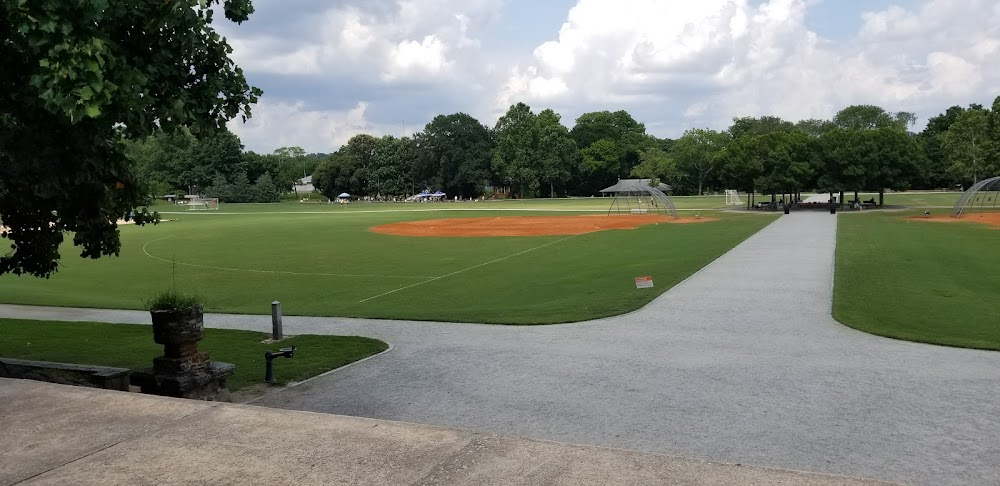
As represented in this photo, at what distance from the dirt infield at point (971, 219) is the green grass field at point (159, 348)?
41.6 metres

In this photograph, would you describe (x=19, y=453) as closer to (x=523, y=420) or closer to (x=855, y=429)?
(x=523, y=420)

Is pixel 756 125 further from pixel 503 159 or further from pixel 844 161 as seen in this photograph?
pixel 844 161

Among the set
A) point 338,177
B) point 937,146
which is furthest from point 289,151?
point 937,146

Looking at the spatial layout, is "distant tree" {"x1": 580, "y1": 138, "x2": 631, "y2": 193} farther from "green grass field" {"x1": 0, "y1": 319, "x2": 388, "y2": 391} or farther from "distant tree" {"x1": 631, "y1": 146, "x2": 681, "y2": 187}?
"green grass field" {"x1": 0, "y1": 319, "x2": 388, "y2": 391}

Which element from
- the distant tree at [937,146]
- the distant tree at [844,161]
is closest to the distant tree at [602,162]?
the distant tree at [937,146]

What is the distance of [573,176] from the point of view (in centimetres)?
13262

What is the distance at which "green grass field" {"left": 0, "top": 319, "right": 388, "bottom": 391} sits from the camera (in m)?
11.2

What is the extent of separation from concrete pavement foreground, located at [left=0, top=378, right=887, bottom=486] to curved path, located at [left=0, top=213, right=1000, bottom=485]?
8.04ft

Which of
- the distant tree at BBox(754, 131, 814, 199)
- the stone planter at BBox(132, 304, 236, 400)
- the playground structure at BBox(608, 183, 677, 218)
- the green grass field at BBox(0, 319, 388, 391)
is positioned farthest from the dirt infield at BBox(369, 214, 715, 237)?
the stone planter at BBox(132, 304, 236, 400)

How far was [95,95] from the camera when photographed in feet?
17.9

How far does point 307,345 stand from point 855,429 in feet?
29.6

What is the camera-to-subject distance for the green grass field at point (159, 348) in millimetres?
11203

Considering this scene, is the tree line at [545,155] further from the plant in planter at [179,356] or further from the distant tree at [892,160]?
the plant in planter at [179,356]

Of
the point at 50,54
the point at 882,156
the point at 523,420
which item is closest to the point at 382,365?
the point at 523,420
